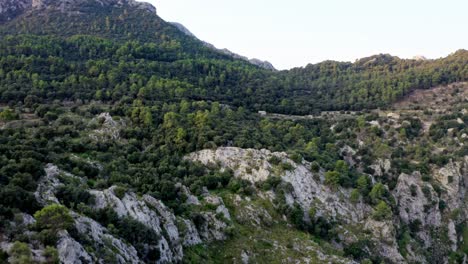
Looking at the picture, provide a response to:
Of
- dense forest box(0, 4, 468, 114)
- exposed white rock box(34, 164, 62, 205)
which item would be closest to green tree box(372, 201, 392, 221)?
dense forest box(0, 4, 468, 114)

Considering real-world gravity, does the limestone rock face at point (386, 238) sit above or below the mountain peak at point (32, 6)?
below

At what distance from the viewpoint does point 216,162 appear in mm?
69188

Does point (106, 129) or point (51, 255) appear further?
point (106, 129)

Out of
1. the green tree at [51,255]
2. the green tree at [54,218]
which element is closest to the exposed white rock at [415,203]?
the green tree at [54,218]

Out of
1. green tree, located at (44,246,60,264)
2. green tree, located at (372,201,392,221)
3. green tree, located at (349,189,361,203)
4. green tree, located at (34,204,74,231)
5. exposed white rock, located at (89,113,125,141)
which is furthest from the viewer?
green tree, located at (349,189,361,203)

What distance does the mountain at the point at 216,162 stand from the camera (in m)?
39.6

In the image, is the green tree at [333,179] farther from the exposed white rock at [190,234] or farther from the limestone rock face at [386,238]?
the exposed white rock at [190,234]

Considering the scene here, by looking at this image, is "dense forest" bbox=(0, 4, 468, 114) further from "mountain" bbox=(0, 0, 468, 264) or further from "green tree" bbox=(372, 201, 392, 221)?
"green tree" bbox=(372, 201, 392, 221)

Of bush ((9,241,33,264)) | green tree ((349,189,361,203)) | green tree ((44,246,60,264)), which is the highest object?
bush ((9,241,33,264))

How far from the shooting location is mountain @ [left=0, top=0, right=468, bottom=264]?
130ft

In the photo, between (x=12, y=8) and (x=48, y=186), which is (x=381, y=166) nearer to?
(x=48, y=186)

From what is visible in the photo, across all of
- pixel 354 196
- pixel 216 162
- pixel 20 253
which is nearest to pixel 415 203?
pixel 354 196

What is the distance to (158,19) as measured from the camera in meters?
193

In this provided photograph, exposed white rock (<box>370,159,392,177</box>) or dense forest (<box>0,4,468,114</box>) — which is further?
dense forest (<box>0,4,468,114</box>)
